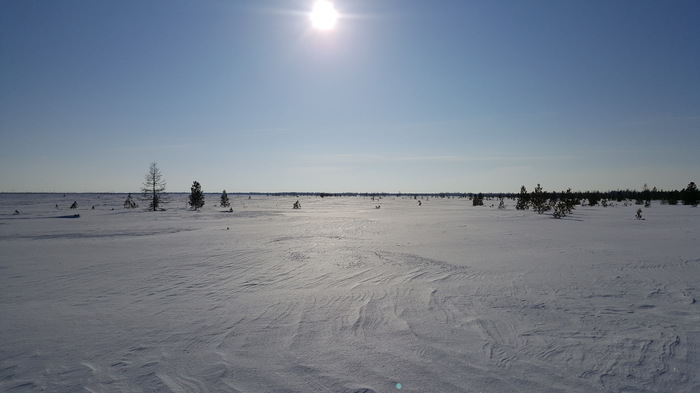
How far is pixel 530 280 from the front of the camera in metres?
8.23

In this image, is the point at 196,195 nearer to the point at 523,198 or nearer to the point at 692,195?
the point at 523,198

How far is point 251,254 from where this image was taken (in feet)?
37.7

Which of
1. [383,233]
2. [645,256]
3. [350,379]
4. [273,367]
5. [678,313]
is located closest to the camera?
[350,379]

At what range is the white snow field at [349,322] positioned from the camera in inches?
160

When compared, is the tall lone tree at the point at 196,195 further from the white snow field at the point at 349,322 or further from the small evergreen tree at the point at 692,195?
the small evergreen tree at the point at 692,195

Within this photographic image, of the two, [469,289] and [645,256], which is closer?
[469,289]

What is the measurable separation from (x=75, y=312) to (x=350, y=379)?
5.67 metres

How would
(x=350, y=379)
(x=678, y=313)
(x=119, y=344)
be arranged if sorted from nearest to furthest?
(x=350, y=379)
(x=119, y=344)
(x=678, y=313)

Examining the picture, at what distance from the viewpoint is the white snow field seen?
407 cm

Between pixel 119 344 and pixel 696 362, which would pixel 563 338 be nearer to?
pixel 696 362

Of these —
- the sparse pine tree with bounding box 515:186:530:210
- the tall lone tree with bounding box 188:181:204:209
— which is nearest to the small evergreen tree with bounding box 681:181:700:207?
the sparse pine tree with bounding box 515:186:530:210

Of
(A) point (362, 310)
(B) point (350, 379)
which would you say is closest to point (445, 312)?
(A) point (362, 310)

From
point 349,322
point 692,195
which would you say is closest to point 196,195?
point 349,322

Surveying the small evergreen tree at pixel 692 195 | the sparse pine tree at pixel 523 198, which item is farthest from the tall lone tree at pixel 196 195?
the small evergreen tree at pixel 692 195
